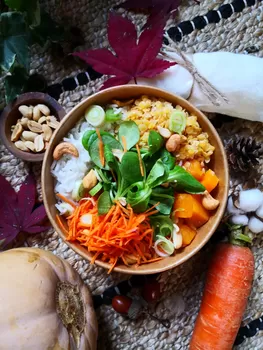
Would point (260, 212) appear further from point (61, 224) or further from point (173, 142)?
point (61, 224)

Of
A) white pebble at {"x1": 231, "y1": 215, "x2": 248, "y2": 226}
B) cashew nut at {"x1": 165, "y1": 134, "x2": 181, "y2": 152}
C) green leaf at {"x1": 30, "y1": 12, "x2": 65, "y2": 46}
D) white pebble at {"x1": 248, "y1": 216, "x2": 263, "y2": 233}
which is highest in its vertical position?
green leaf at {"x1": 30, "y1": 12, "x2": 65, "y2": 46}

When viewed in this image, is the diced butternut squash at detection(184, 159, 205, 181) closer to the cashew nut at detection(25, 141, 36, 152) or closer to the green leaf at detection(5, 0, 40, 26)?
the cashew nut at detection(25, 141, 36, 152)

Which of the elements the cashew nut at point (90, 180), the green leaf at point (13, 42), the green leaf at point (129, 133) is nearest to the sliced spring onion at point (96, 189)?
the cashew nut at point (90, 180)

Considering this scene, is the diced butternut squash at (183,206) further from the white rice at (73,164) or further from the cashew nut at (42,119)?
the cashew nut at (42,119)

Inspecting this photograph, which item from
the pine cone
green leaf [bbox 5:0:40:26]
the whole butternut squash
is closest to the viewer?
the whole butternut squash

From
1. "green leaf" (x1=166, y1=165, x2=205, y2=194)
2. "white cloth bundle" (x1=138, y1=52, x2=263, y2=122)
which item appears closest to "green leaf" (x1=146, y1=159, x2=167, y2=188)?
"green leaf" (x1=166, y1=165, x2=205, y2=194)

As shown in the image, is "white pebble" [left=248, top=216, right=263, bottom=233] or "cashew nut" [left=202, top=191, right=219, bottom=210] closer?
"cashew nut" [left=202, top=191, right=219, bottom=210]

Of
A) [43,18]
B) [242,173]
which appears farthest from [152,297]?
[43,18]
